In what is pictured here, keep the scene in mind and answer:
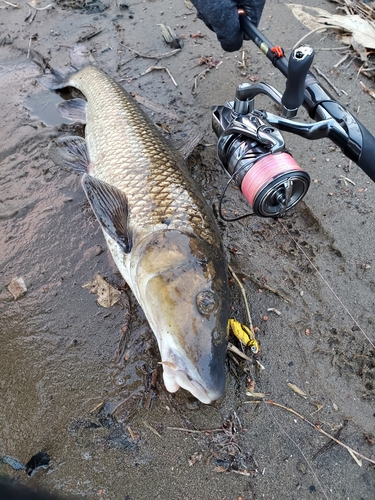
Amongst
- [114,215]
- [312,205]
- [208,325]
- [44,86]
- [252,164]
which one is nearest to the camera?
[208,325]

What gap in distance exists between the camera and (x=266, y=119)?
2.27m

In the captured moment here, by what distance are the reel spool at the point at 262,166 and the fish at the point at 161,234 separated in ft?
1.44

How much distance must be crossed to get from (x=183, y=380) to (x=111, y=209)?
1289mm

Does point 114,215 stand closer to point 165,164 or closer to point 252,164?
point 165,164

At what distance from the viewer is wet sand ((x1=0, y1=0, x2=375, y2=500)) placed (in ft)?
7.24

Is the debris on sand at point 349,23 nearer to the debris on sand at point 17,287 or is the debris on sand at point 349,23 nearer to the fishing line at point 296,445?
the fishing line at point 296,445

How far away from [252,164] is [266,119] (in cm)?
28

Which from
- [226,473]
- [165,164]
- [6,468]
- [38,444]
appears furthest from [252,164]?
[6,468]

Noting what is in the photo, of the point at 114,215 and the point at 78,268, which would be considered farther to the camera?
the point at 78,268

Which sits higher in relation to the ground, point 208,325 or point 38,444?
point 208,325

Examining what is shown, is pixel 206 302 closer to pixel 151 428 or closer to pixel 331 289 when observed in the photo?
pixel 151 428

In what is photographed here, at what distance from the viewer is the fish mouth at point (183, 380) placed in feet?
6.66

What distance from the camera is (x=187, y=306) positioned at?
2217 mm

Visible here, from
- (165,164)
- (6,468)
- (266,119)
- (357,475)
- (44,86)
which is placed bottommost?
(6,468)
